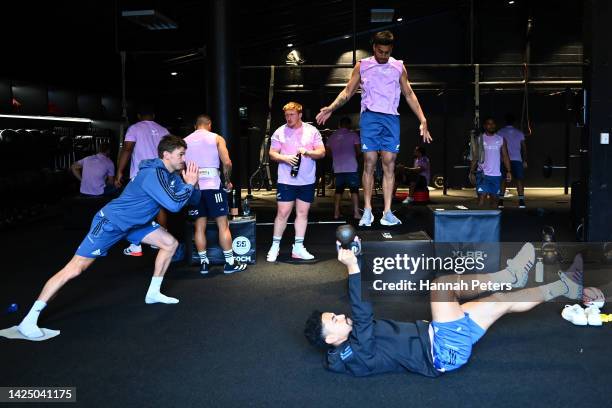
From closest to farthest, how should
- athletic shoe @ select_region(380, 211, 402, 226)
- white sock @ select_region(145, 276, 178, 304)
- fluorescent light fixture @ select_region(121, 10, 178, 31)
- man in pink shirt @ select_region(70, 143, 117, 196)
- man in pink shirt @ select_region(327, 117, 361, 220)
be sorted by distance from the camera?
1. white sock @ select_region(145, 276, 178, 304)
2. athletic shoe @ select_region(380, 211, 402, 226)
3. fluorescent light fixture @ select_region(121, 10, 178, 31)
4. man in pink shirt @ select_region(70, 143, 117, 196)
5. man in pink shirt @ select_region(327, 117, 361, 220)

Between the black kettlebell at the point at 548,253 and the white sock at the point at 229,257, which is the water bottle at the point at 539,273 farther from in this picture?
the white sock at the point at 229,257

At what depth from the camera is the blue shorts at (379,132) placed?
519 cm

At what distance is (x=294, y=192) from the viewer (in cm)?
572

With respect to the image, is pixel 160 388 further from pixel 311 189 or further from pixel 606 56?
pixel 606 56

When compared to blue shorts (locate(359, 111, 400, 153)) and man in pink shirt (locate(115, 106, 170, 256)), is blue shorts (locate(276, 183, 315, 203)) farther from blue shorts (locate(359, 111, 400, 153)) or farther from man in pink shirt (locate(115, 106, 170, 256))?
man in pink shirt (locate(115, 106, 170, 256))

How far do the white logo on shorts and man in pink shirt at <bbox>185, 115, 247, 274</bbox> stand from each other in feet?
0.59

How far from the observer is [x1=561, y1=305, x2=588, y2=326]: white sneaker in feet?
12.2

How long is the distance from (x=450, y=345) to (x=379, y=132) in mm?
2626

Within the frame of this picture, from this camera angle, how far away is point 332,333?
9.89 ft

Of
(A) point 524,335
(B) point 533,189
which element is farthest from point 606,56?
(B) point 533,189

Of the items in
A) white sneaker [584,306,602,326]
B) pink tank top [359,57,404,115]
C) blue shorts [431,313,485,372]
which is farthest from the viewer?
pink tank top [359,57,404,115]

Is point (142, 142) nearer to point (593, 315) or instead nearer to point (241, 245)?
point (241, 245)

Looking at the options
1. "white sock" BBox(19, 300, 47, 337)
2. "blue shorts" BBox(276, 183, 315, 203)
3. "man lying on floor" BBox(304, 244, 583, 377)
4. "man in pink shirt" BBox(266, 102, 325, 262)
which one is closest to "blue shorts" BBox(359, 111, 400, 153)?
"man in pink shirt" BBox(266, 102, 325, 262)

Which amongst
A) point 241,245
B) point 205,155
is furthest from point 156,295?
point 205,155
